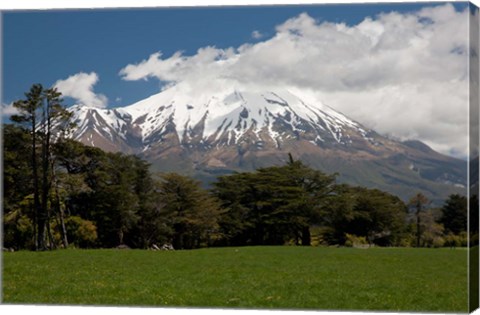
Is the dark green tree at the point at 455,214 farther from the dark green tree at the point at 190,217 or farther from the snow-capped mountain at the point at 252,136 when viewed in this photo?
the dark green tree at the point at 190,217

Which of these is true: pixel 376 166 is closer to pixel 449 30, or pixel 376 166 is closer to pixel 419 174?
pixel 419 174

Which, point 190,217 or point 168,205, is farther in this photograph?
point 190,217

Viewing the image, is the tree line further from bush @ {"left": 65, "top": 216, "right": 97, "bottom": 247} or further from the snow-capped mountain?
the snow-capped mountain

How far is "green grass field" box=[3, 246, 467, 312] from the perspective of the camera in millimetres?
13898

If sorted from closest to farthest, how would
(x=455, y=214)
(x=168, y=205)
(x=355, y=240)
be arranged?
(x=455, y=214)
(x=168, y=205)
(x=355, y=240)

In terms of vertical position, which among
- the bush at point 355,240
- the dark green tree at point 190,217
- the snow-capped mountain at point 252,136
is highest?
the snow-capped mountain at point 252,136

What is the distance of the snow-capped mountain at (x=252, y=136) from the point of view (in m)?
15.5

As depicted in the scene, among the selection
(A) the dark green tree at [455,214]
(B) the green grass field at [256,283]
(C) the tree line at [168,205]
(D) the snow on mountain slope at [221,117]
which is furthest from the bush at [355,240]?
(D) the snow on mountain slope at [221,117]

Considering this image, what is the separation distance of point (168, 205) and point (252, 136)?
9.29 m

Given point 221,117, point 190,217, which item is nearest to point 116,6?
point 221,117

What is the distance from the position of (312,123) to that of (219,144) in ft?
6.71

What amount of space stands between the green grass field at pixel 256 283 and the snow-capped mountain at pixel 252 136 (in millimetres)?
1894

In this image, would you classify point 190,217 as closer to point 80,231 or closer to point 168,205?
point 168,205

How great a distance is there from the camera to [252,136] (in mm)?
16281
